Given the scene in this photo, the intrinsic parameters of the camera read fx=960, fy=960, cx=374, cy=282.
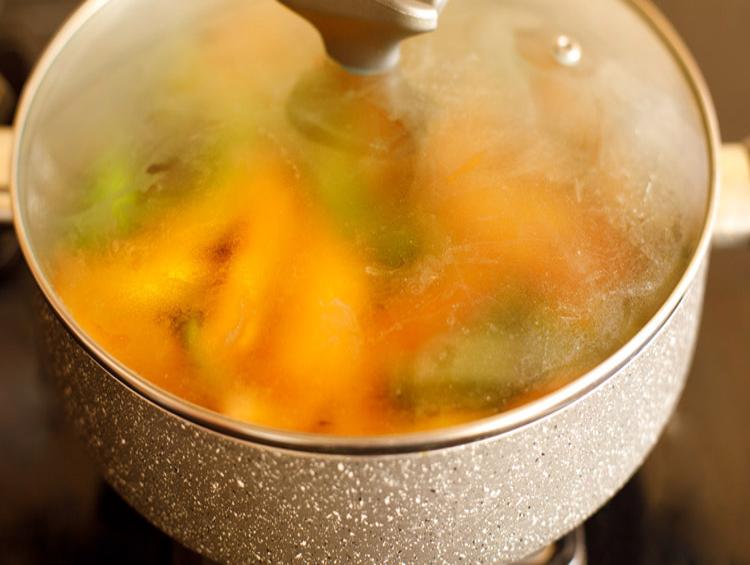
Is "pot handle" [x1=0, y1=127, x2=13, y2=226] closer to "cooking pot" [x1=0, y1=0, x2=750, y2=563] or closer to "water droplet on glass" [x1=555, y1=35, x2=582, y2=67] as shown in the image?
"cooking pot" [x1=0, y1=0, x2=750, y2=563]

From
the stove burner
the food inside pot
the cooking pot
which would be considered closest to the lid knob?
the food inside pot

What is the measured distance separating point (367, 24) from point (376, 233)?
117 millimetres

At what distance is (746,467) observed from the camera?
818 millimetres

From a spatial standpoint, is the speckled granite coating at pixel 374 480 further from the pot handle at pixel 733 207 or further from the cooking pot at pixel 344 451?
the pot handle at pixel 733 207

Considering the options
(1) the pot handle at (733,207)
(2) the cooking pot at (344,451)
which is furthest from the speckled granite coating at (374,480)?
(1) the pot handle at (733,207)

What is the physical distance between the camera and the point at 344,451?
0.45 m

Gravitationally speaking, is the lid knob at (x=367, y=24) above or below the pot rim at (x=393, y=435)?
above

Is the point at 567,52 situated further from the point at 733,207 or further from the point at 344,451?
the point at 344,451

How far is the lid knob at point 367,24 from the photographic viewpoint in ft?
1.69

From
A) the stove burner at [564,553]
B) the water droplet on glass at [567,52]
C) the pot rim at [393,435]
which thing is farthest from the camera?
the stove burner at [564,553]

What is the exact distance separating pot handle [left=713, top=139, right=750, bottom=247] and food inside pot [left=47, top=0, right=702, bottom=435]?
0.09 m

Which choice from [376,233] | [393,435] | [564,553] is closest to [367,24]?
[376,233]

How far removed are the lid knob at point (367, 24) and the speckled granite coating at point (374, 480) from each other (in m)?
0.21

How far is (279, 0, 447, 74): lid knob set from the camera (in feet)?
1.69
